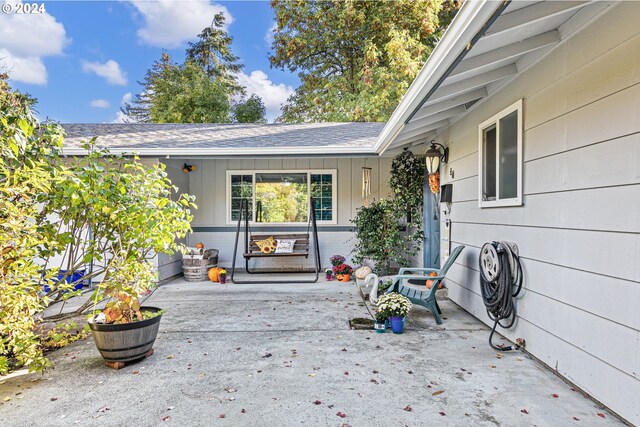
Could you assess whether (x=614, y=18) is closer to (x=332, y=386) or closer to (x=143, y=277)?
(x=332, y=386)

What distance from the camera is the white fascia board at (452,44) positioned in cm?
170

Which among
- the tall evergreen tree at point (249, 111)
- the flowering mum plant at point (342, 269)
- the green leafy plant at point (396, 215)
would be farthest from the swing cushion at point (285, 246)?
the tall evergreen tree at point (249, 111)

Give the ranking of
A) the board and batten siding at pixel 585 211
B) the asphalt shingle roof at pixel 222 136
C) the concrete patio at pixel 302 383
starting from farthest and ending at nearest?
the asphalt shingle roof at pixel 222 136, the concrete patio at pixel 302 383, the board and batten siding at pixel 585 211

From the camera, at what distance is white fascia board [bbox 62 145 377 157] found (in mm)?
5352

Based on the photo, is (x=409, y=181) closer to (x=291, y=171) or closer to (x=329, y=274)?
(x=329, y=274)

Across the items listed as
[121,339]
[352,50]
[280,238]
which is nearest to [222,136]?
[280,238]

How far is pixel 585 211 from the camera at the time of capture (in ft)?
7.16

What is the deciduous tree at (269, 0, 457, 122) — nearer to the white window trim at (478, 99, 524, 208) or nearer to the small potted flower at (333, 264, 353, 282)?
the small potted flower at (333, 264, 353, 282)

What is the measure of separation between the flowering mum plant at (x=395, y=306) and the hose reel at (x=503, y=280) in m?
0.70

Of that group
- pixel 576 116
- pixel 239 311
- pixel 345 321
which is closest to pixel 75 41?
pixel 239 311

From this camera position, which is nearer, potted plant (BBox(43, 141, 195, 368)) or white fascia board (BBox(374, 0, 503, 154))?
white fascia board (BBox(374, 0, 503, 154))

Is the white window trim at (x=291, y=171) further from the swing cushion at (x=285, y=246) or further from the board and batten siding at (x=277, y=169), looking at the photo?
the swing cushion at (x=285, y=246)

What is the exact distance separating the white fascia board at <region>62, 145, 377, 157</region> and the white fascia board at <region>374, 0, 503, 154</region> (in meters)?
2.27

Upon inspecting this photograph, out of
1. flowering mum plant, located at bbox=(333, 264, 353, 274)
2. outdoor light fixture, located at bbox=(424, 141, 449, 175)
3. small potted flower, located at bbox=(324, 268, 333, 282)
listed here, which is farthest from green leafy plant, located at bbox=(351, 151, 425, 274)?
outdoor light fixture, located at bbox=(424, 141, 449, 175)
